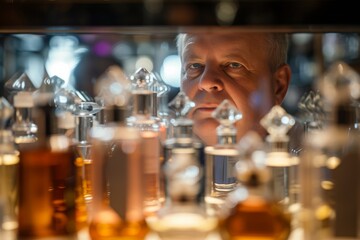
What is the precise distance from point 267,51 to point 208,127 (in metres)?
0.23

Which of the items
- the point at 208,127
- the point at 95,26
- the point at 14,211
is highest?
the point at 95,26

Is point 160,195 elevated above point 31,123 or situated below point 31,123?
below

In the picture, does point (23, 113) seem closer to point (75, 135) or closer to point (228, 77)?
point (75, 135)

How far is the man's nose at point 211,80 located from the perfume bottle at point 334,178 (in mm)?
445

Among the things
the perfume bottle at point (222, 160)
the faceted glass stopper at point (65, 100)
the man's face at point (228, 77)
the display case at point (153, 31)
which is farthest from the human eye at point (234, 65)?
the faceted glass stopper at point (65, 100)

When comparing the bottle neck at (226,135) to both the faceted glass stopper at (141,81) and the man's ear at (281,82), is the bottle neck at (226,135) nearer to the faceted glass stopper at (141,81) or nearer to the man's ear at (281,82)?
the faceted glass stopper at (141,81)

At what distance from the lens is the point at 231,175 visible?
0.98 m

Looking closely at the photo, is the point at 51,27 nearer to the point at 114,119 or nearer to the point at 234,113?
the point at 114,119

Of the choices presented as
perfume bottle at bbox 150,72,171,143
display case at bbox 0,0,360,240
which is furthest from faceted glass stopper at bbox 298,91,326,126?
perfume bottle at bbox 150,72,171,143

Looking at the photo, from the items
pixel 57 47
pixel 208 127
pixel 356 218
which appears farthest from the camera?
pixel 57 47

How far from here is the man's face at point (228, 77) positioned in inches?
48.4

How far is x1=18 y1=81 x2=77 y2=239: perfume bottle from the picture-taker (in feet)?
2.63

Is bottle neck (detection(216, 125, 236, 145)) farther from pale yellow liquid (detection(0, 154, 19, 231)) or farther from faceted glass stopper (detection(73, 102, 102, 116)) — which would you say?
pale yellow liquid (detection(0, 154, 19, 231))

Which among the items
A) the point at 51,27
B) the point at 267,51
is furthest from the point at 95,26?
the point at 267,51
